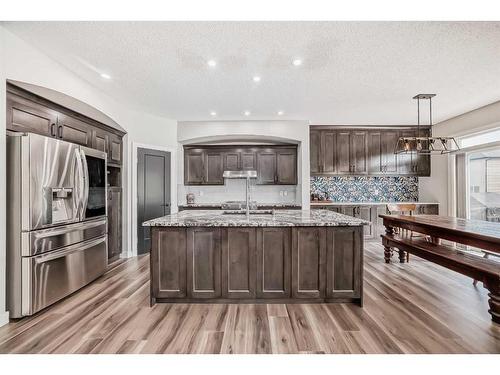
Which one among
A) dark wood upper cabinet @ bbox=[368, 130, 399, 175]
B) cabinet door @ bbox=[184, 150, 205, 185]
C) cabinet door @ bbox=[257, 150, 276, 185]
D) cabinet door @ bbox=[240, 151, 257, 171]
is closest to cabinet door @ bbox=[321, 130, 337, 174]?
dark wood upper cabinet @ bbox=[368, 130, 399, 175]

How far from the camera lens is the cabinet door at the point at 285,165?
19.0 ft

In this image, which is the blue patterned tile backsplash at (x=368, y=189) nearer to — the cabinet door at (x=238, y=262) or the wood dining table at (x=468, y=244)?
the wood dining table at (x=468, y=244)

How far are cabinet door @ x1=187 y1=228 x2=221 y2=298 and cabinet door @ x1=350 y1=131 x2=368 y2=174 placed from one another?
14.4ft

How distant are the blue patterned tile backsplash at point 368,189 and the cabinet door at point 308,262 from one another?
3713 millimetres

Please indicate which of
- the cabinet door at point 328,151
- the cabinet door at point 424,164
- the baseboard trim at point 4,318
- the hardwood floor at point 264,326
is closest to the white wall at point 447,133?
the cabinet door at point 424,164

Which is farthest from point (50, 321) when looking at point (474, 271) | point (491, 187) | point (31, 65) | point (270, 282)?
point (491, 187)

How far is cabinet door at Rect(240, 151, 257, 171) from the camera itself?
5805 mm

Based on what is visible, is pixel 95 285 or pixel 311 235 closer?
pixel 311 235

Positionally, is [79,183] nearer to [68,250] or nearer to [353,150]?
[68,250]

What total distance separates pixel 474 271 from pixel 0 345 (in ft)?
13.8
